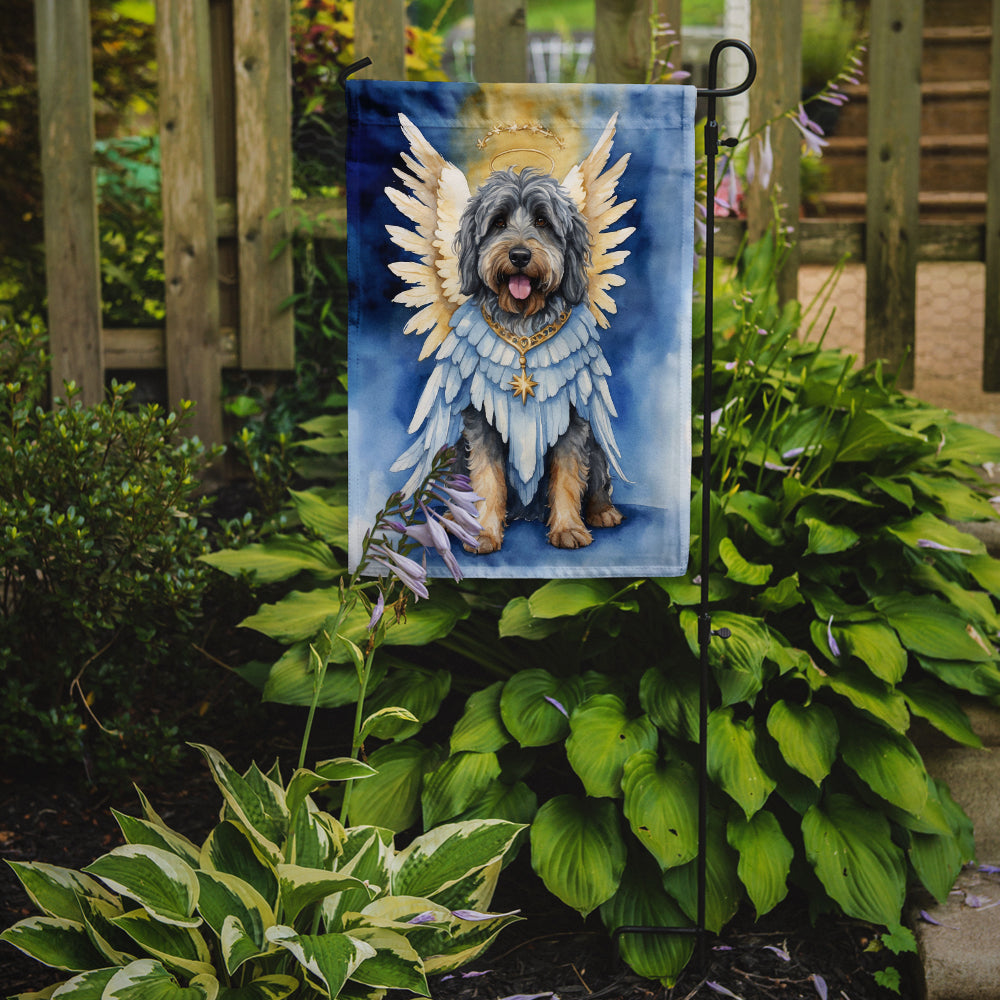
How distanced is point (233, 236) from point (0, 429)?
1441 mm

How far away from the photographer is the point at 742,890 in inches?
81.4

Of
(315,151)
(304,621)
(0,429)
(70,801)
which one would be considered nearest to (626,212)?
(304,621)

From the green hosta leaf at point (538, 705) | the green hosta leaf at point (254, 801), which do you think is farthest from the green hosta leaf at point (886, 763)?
the green hosta leaf at point (254, 801)

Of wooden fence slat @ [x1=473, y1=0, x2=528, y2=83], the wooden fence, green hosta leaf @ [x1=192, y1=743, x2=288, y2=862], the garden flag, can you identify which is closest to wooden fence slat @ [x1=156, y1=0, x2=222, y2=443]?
the wooden fence

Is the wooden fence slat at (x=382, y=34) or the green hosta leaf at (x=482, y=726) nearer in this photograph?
the green hosta leaf at (x=482, y=726)

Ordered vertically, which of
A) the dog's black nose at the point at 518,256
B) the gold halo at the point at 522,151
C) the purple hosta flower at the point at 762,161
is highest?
the purple hosta flower at the point at 762,161

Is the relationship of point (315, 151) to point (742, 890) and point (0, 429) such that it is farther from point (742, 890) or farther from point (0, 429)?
point (742, 890)

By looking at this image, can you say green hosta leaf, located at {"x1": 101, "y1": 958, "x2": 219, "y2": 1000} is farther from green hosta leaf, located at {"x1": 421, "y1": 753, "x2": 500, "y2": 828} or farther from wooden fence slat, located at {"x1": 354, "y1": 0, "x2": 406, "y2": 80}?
wooden fence slat, located at {"x1": 354, "y1": 0, "x2": 406, "y2": 80}

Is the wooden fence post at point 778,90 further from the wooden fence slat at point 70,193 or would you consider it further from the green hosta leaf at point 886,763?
the wooden fence slat at point 70,193

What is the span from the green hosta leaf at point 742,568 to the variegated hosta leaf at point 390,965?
3.33 feet

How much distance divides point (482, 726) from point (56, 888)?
0.83m

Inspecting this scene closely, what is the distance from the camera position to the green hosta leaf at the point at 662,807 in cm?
192

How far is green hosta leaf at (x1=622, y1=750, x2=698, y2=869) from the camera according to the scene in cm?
192

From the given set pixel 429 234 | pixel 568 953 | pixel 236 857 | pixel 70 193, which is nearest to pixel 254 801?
pixel 236 857
